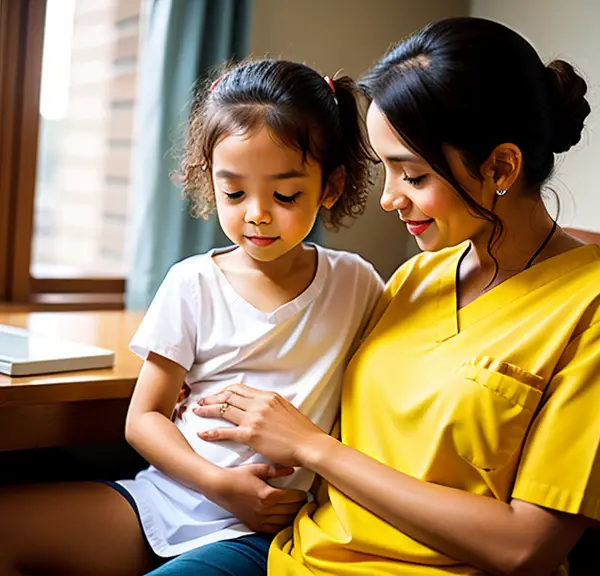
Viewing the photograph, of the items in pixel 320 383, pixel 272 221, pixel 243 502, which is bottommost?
pixel 243 502

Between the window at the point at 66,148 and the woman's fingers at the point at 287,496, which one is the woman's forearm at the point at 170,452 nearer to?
the woman's fingers at the point at 287,496

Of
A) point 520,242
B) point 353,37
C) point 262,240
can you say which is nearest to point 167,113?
point 353,37

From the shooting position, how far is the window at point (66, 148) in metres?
2.48

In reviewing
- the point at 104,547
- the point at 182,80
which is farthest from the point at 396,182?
the point at 182,80

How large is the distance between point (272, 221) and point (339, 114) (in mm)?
252

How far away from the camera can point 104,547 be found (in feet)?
4.38

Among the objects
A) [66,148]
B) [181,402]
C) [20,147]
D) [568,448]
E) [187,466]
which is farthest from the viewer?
[66,148]

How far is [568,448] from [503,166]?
0.41m

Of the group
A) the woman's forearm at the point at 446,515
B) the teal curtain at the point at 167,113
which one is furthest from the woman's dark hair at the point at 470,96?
the teal curtain at the point at 167,113

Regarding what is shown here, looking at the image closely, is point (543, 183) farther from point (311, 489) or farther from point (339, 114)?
point (311, 489)

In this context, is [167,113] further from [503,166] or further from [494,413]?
[494,413]

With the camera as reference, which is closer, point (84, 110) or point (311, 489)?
point (311, 489)

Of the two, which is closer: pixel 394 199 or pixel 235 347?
pixel 394 199

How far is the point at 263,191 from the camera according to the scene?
135 centimetres
